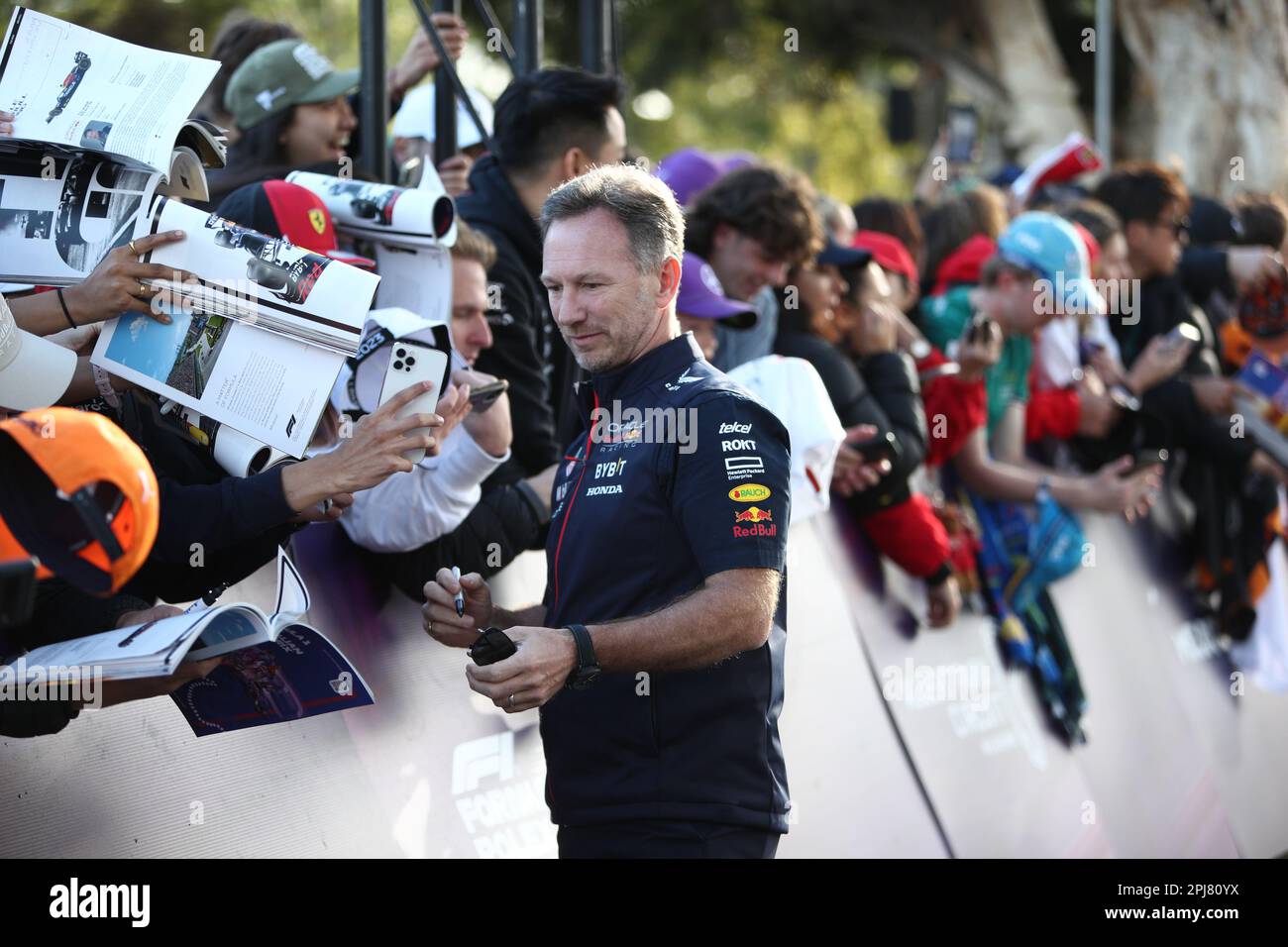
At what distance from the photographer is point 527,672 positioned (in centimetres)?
285

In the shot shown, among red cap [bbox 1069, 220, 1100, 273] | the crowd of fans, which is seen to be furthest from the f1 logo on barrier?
red cap [bbox 1069, 220, 1100, 273]

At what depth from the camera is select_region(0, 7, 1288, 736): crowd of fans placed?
3.29m

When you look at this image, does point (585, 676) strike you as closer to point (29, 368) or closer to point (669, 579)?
point (669, 579)

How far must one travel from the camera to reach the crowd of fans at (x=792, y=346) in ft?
10.8

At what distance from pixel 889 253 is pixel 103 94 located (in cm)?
375

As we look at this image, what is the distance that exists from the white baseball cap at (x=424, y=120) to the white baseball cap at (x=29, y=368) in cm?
300

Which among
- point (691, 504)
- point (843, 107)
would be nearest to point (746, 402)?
point (691, 504)

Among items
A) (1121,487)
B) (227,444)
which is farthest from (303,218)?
(1121,487)

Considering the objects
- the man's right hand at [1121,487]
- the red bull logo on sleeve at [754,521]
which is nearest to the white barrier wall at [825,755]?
the man's right hand at [1121,487]

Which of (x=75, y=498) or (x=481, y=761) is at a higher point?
(x=75, y=498)

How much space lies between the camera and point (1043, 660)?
671 cm

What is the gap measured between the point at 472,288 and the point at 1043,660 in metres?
3.56

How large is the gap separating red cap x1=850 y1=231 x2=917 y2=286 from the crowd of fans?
0.01 meters

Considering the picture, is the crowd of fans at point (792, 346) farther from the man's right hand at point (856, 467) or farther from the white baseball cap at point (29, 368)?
the white baseball cap at point (29, 368)
